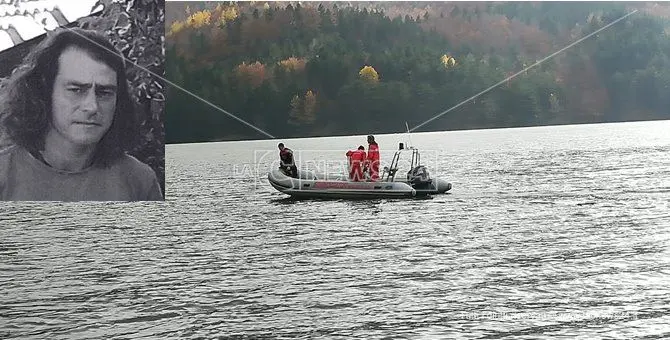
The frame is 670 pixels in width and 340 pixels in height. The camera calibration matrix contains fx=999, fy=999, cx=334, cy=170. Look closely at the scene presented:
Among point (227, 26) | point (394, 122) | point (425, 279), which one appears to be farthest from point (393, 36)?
point (425, 279)

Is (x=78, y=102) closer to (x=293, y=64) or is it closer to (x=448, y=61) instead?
(x=293, y=64)

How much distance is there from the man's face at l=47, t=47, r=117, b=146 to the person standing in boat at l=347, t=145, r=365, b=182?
5.94 m

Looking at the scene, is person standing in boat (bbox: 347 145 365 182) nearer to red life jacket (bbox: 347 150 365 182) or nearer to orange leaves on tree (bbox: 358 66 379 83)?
red life jacket (bbox: 347 150 365 182)

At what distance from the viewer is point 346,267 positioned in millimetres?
11930

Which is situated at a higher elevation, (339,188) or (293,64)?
(293,64)

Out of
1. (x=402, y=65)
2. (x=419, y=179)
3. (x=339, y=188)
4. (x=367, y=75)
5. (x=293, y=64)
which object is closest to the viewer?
(x=339, y=188)

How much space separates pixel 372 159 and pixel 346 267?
963 centimetres

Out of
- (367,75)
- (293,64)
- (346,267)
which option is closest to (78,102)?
(346,267)

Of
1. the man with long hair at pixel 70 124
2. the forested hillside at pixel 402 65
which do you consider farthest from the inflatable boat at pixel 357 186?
the forested hillside at pixel 402 65

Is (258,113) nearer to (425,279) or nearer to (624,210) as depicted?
(624,210)

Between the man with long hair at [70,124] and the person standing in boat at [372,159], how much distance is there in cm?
564

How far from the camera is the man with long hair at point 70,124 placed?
17.0 m

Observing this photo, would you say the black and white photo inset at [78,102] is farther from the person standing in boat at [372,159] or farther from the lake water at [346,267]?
the person standing in boat at [372,159]

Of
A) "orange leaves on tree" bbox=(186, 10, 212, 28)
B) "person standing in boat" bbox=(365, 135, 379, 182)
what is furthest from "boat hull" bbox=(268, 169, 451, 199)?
"orange leaves on tree" bbox=(186, 10, 212, 28)
